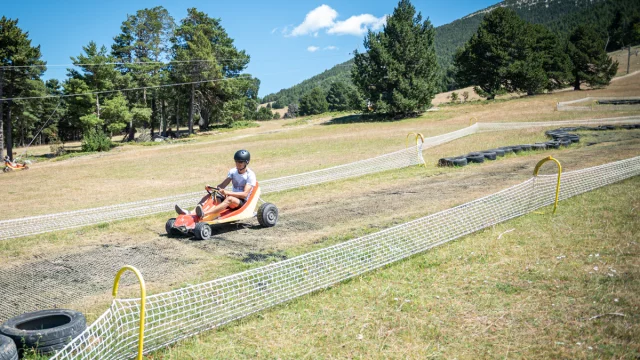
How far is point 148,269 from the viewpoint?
7.46 m

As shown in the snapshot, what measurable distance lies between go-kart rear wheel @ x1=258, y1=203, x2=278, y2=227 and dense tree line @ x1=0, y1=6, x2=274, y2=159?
3849 cm

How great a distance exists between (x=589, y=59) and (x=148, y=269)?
252ft

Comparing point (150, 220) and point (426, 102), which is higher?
point (426, 102)

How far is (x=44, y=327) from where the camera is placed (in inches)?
197

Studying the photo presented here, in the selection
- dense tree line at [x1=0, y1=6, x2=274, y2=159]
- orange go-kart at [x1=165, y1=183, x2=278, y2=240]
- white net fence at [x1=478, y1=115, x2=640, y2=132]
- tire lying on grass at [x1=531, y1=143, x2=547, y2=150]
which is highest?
dense tree line at [x1=0, y1=6, x2=274, y2=159]

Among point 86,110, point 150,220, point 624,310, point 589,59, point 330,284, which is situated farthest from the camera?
point 589,59

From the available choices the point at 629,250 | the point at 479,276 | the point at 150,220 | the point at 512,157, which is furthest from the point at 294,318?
the point at 512,157

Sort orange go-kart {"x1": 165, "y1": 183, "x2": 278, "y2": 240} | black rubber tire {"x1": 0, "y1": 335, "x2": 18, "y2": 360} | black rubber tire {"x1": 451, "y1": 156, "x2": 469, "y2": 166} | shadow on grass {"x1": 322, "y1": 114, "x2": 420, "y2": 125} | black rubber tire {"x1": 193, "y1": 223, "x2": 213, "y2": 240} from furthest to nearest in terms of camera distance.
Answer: shadow on grass {"x1": 322, "y1": 114, "x2": 420, "y2": 125} → black rubber tire {"x1": 451, "y1": 156, "x2": 469, "y2": 166} → orange go-kart {"x1": 165, "y1": 183, "x2": 278, "y2": 240} → black rubber tire {"x1": 193, "y1": 223, "x2": 213, "y2": 240} → black rubber tire {"x1": 0, "y1": 335, "x2": 18, "y2": 360}

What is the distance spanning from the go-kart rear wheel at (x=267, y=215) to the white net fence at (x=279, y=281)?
2563mm

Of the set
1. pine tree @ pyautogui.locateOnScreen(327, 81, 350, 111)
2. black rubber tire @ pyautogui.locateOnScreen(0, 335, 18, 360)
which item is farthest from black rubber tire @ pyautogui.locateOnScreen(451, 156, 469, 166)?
pine tree @ pyautogui.locateOnScreen(327, 81, 350, 111)

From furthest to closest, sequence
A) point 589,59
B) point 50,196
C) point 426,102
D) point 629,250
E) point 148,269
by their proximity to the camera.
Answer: point 589,59
point 426,102
point 50,196
point 148,269
point 629,250

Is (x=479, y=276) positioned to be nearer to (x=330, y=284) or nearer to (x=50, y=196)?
(x=330, y=284)

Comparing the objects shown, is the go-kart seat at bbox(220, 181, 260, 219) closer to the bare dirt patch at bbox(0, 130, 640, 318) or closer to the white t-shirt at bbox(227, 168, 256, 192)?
the white t-shirt at bbox(227, 168, 256, 192)

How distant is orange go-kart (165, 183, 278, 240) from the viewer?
9141 mm
